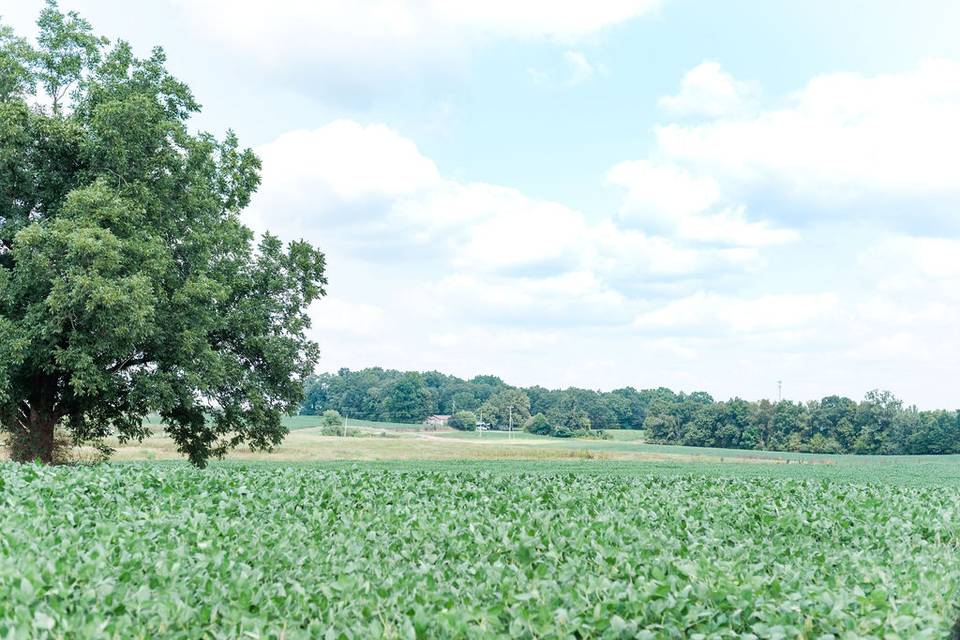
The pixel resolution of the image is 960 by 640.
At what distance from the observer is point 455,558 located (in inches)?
318

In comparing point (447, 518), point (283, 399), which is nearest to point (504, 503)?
point (447, 518)

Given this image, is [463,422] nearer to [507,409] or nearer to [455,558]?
[507,409]

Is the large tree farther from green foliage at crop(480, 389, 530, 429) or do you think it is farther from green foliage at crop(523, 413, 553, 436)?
green foliage at crop(480, 389, 530, 429)

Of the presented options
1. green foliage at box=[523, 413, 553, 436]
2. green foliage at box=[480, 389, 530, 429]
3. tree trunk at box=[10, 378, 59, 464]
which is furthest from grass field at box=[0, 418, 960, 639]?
green foliage at box=[480, 389, 530, 429]

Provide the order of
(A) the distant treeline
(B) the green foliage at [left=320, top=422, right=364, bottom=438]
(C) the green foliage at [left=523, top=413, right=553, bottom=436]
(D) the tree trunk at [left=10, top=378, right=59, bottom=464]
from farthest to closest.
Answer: (C) the green foliage at [left=523, top=413, right=553, bottom=436] < (A) the distant treeline < (B) the green foliage at [left=320, top=422, right=364, bottom=438] < (D) the tree trunk at [left=10, top=378, right=59, bottom=464]

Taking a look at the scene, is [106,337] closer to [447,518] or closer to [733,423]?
[447,518]

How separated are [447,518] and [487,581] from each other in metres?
3.12

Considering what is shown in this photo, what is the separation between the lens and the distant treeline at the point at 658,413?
92375 millimetres

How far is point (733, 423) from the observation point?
100250 mm

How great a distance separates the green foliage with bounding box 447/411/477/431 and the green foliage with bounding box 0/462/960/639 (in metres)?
104

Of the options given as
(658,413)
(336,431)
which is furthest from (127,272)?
(658,413)

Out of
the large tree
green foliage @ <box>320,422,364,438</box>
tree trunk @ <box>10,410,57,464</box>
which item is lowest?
green foliage @ <box>320,422,364,438</box>

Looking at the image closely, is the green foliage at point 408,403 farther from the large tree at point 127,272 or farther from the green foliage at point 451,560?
the green foliage at point 451,560

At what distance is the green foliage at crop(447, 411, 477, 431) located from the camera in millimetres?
116688
